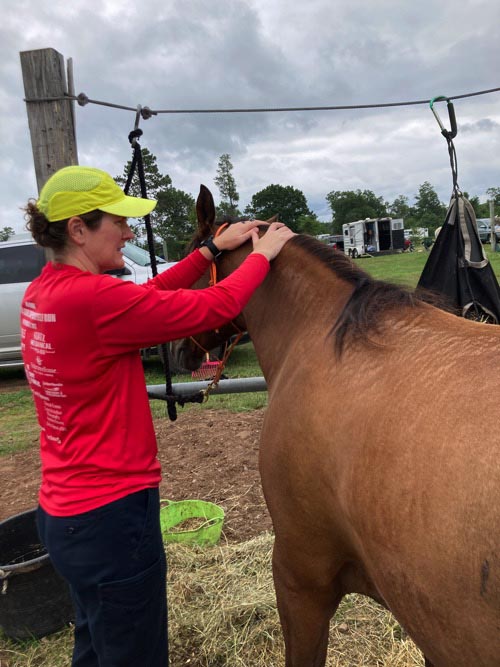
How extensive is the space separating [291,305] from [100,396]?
0.89 metres

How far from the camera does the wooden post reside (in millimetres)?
2832

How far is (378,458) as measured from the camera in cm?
134

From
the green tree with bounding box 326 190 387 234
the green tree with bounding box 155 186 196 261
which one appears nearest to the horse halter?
the green tree with bounding box 155 186 196 261

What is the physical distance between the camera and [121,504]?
165cm

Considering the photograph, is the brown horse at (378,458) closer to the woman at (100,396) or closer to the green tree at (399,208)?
the woman at (100,396)

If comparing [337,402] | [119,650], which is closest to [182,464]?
[119,650]

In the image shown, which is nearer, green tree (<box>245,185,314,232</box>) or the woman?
the woman

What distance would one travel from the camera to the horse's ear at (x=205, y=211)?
2.33 m

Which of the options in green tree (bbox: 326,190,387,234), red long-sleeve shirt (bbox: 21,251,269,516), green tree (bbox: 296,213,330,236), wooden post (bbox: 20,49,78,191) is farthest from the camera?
green tree (bbox: 326,190,387,234)

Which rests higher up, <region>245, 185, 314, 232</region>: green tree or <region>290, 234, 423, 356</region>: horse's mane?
<region>245, 185, 314, 232</region>: green tree

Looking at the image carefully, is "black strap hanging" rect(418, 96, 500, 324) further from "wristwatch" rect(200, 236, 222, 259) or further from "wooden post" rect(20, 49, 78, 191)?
"wooden post" rect(20, 49, 78, 191)

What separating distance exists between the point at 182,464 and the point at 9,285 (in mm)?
5622

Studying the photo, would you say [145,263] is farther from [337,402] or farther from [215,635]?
[337,402]

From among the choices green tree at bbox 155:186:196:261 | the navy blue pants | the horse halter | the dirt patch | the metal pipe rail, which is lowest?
the dirt patch
